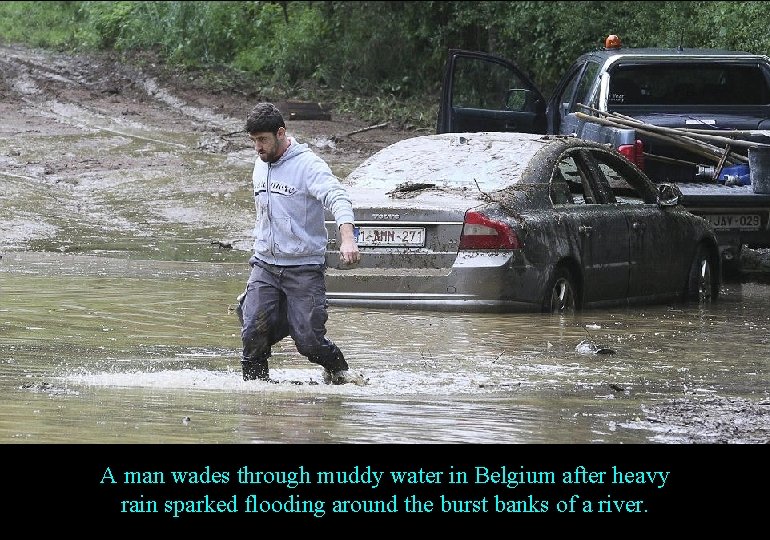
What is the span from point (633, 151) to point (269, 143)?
591cm

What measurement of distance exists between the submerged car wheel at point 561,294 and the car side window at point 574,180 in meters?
0.59

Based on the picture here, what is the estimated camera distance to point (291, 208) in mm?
8008

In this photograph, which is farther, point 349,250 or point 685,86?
point 685,86

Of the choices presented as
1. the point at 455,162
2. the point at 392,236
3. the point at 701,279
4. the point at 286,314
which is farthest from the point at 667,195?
the point at 286,314

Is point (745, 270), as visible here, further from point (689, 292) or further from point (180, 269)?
point (180, 269)

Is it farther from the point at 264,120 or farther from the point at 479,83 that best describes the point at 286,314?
the point at 479,83

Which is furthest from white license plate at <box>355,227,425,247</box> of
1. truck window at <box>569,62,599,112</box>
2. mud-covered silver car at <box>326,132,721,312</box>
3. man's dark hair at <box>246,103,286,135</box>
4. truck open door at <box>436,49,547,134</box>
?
truck open door at <box>436,49,547,134</box>

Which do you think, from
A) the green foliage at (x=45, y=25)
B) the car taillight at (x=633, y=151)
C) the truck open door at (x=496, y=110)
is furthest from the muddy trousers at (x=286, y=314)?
the green foliage at (x=45, y=25)

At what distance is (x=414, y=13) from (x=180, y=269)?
15.7 m

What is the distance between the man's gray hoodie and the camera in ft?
26.2

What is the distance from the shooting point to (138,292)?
12016 mm

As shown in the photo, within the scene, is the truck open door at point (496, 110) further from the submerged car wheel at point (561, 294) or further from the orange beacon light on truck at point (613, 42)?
the submerged car wheel at point (561, 294)

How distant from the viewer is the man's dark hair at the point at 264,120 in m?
7.90
